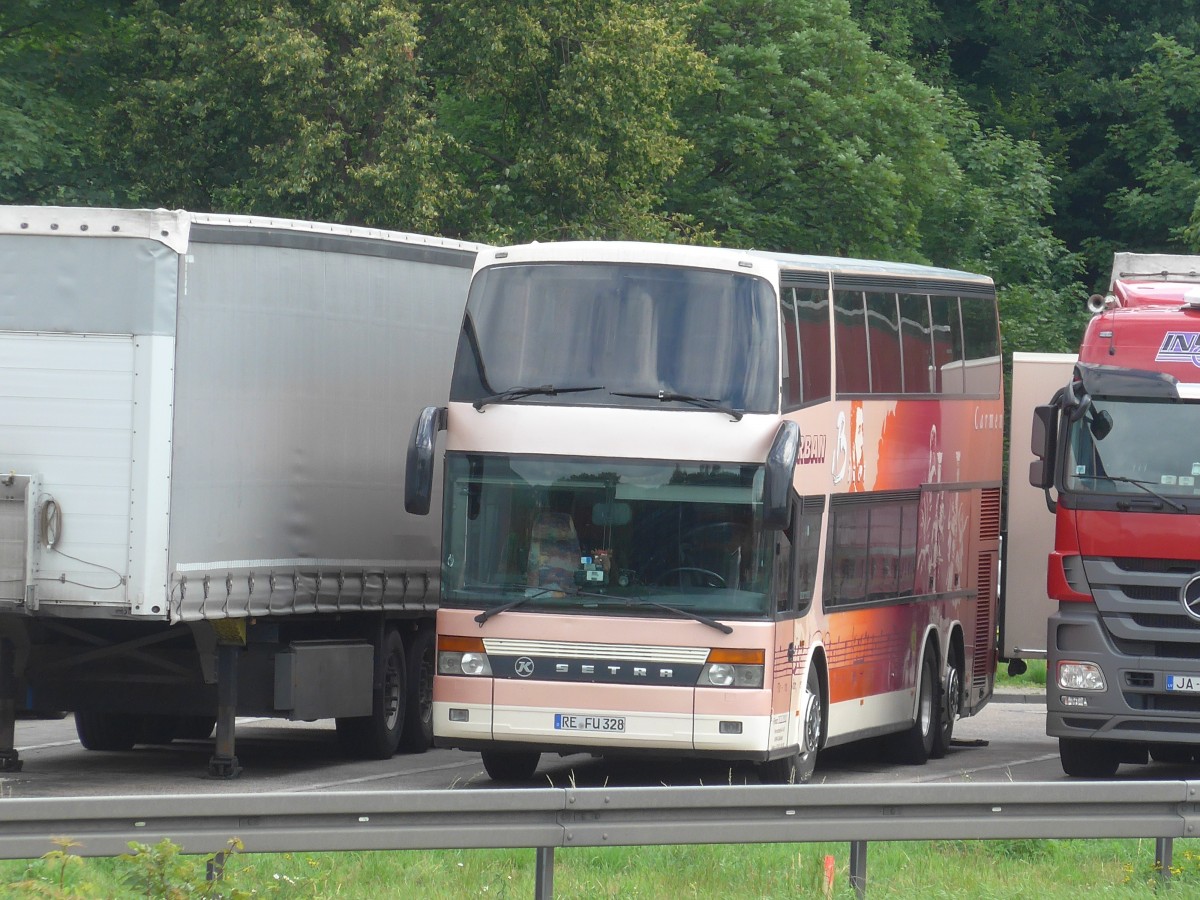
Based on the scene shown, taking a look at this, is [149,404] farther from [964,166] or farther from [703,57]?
[964,166]

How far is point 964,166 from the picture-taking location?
163 ft

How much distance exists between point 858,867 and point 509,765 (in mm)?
6326

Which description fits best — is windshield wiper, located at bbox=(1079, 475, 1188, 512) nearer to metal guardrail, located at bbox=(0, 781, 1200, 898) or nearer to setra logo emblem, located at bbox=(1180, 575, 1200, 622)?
Result: setra logo emblem, located at bbox=(1180, 575, 1200, 622)

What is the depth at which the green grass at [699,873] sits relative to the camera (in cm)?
926

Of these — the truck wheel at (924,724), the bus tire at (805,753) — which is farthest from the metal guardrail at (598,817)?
the truck wheel at (924,724)

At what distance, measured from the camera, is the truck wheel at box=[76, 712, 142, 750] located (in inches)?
691

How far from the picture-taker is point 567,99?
110ft

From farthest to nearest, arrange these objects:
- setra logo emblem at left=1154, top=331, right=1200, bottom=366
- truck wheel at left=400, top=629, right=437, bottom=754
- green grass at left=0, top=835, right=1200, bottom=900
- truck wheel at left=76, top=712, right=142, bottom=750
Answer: truck wheel at left=400, top=629, right=437, bottom=754
truck wheel at left=76, top=712, right=142, bottom=750
setra logo emblem at left=1154, top=331, right=1200, bottom=366
green grass at left=0, top=835, right=1200, bottom=900

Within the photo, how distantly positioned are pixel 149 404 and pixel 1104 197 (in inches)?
1732

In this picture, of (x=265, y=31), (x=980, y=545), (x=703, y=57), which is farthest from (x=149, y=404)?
Answer: (x=703, y=57)

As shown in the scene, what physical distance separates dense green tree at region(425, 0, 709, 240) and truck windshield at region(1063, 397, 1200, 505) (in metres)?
18.9

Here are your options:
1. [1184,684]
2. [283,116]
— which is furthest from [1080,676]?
[283,116]

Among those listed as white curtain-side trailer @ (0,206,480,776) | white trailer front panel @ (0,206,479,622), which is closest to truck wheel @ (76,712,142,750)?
white curtain-side trailer @ (0,206,480,776)

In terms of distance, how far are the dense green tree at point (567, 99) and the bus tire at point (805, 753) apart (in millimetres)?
18860
